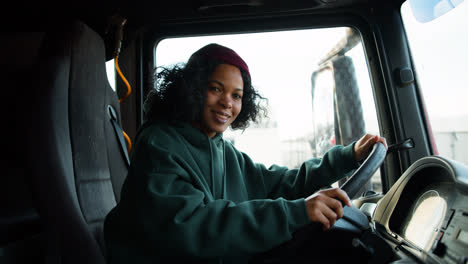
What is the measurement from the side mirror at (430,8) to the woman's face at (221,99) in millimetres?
694

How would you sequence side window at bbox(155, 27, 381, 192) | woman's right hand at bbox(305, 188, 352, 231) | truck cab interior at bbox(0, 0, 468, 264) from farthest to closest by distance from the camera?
side window at bbox(155, 27, 381, 192) < truck cab interior at bbox(0, 0, 468, 264) < woman's right hand at bbox(305, 188, 352, 231)

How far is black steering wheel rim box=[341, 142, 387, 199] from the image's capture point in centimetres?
74

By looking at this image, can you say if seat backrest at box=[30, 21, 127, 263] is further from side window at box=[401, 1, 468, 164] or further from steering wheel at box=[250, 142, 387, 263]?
side window at box=[401, 1, 468, 164]

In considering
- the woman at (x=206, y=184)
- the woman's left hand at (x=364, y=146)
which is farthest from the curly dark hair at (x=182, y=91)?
the woman's left hand at (x=364, y=146)

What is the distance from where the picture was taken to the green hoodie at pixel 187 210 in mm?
711

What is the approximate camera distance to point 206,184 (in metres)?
0.94

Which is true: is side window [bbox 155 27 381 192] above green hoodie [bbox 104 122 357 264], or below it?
above

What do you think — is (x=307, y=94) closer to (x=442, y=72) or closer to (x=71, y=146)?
(x=442, y=72)

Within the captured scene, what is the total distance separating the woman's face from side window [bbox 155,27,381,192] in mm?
375

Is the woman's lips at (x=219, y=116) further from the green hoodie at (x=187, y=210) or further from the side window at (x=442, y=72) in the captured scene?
the side window at (x=442, y=72)

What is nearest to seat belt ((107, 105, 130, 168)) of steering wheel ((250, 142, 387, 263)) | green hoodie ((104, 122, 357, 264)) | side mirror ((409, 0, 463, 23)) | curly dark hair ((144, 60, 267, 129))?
curly dark hair ((144, 60, 267, 129))

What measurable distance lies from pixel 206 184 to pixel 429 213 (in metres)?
0.58

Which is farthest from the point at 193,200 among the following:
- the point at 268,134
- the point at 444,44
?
the point at 444,44

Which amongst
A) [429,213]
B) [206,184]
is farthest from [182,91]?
[429,213]
